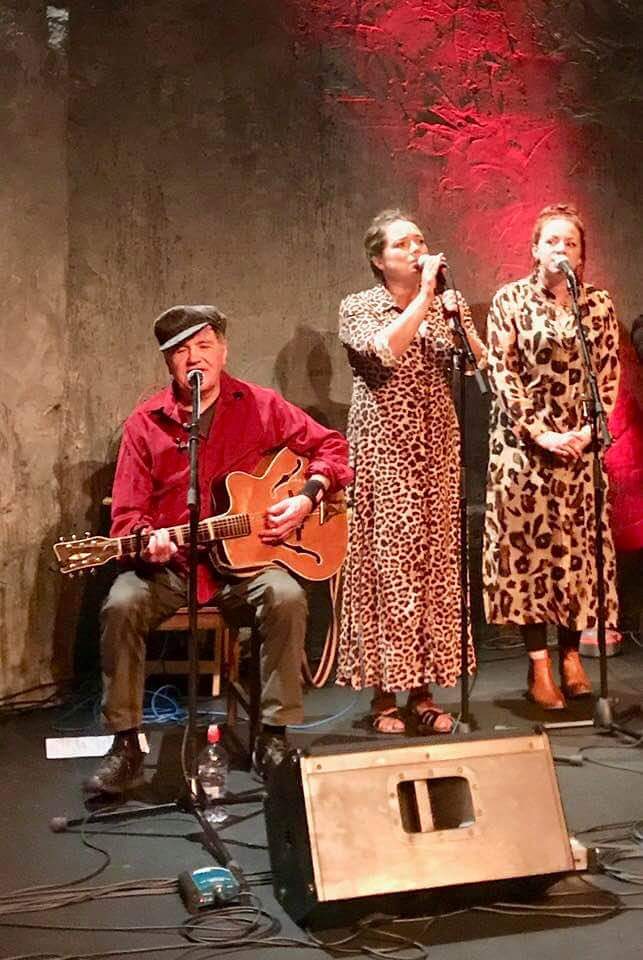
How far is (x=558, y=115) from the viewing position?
5.61m

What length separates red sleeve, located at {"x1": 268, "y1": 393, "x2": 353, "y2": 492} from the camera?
3967 mm

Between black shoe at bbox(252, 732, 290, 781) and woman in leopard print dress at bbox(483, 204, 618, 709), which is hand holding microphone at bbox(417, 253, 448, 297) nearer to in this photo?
woman in leopard print dress at bbox(483, 204, 618, 709)

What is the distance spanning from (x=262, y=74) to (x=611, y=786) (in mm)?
3410

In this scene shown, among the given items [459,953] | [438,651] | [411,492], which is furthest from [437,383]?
[459,953]

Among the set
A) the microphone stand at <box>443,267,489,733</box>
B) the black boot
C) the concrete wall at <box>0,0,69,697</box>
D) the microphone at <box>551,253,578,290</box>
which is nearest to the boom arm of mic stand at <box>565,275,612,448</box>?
the microphone at <box>551,253,578,290</box>

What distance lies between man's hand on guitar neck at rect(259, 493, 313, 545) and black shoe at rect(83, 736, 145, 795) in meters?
0.79

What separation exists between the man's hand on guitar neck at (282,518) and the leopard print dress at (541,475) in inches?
41.8

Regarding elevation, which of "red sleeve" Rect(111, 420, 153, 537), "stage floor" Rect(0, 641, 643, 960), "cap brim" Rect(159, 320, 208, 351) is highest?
"cap brim" Rect(159, 320, 208, 351)

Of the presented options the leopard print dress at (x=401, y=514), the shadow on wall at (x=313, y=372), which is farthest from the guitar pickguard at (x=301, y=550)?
the shadow on wall at (x=313, y=372)

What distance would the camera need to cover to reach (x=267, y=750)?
140 inches

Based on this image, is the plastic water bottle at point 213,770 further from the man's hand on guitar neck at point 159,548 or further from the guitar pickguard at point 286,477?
the guitar pickguard at point 286,477

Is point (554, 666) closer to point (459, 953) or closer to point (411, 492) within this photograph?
point (411, 492)

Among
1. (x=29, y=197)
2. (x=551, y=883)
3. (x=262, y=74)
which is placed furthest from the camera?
(x=262, y=74)

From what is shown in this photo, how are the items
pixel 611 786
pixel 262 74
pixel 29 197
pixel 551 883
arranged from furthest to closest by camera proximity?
1. pixel 262 74
2. pixel 29 197
3. pixel 611 786
4. pixel 551 883
